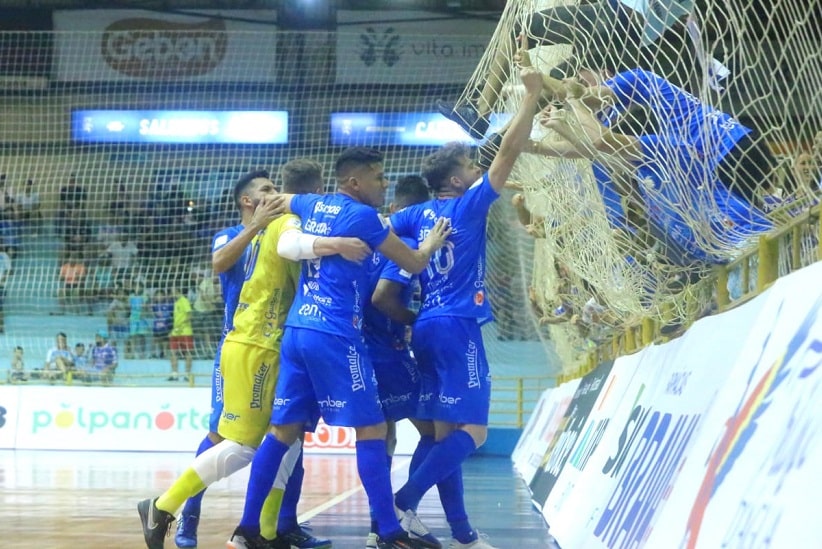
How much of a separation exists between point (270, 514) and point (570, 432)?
2826 mm

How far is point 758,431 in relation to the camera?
7.15 feet

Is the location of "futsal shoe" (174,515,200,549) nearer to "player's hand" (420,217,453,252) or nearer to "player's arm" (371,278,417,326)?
"player's arm" (371,278,417,326)

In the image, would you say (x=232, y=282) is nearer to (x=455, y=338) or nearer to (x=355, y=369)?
(x=355, y=369)

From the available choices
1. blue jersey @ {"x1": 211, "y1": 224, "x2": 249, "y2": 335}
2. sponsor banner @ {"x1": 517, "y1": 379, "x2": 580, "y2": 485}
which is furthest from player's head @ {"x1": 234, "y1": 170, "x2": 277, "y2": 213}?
sponsor banner @ {"x1": 517, "y1": 379, "x2": 580, "y2": 485}

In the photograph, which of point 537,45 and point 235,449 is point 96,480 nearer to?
point 235,449

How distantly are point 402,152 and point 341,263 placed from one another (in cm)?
1407

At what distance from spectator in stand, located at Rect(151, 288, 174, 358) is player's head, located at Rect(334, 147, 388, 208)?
1507cm

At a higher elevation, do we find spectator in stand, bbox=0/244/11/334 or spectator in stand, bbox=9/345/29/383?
spectator in stand, bbox=0/244/11/334

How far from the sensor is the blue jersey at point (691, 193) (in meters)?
3.67

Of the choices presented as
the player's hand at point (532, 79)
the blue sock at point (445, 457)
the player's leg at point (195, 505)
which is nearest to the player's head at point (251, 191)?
the player's leg at point (195, 505)

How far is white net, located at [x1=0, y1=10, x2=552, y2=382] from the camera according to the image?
19453mm

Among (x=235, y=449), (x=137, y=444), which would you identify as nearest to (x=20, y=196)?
(x=137, y=444)

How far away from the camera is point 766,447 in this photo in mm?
2072

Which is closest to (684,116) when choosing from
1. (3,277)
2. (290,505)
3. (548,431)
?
(290,505)
